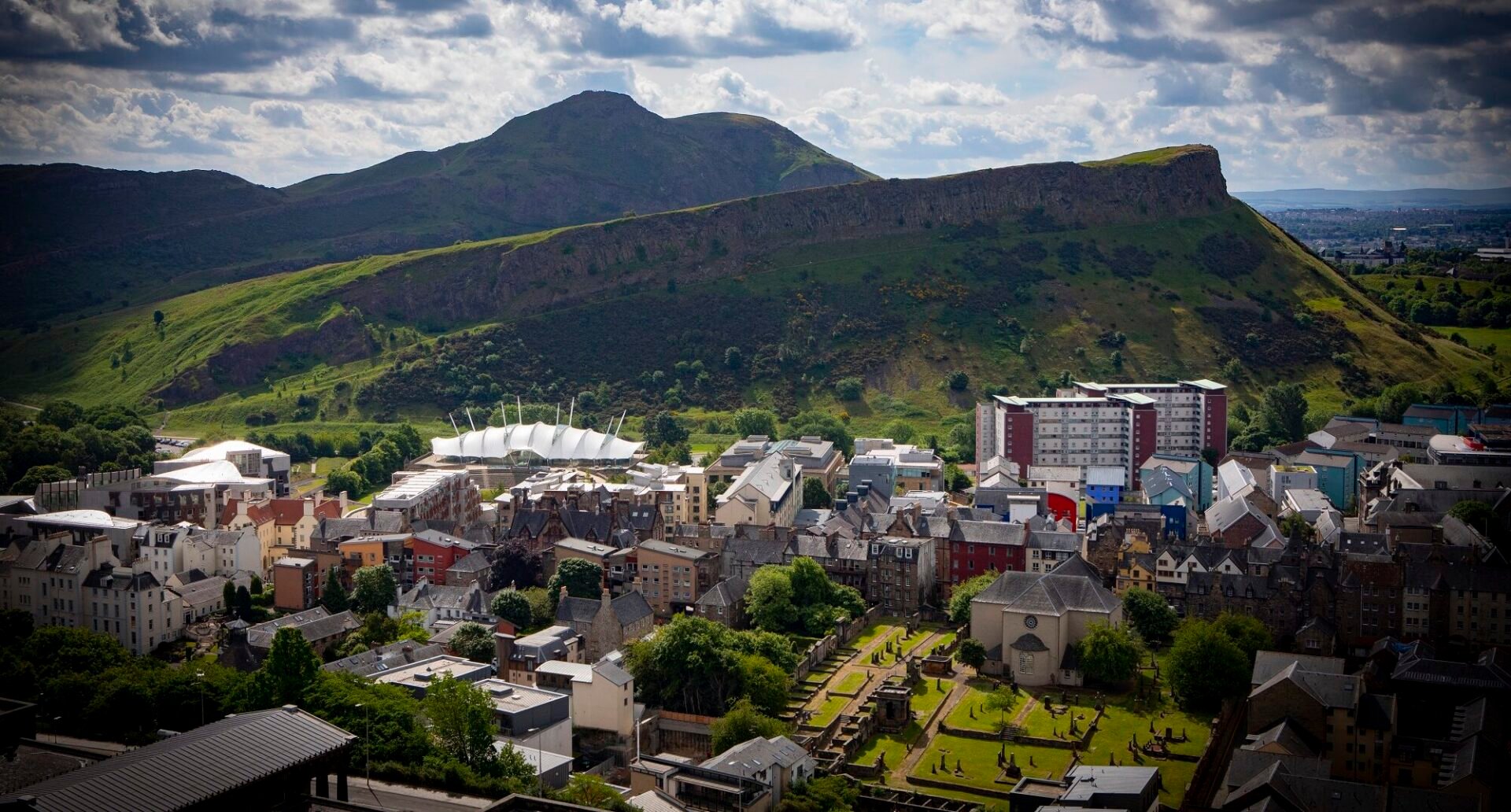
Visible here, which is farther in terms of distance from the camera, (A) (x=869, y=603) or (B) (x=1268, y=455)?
(B) (x=1268, y=455)

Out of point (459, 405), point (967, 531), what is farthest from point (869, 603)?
point (459, 405)

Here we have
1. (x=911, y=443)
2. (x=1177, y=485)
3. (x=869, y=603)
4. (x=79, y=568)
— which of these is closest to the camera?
(x=79, y=568)

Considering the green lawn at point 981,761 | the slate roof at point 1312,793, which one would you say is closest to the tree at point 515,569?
the green lawn at point 981,761

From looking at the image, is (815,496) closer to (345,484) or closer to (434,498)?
(434,498)

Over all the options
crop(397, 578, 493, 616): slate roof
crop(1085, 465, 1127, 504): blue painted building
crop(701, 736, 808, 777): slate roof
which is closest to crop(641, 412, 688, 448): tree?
crop(1085, 465, 1127, 504): blue painted building

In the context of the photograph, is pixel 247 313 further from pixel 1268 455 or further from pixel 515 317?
pixel 1268 455

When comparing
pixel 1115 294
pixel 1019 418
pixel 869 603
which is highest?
pixel 1115 294

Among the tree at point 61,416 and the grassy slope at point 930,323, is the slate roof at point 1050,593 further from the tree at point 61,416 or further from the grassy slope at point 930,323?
the tree at point 61,416
